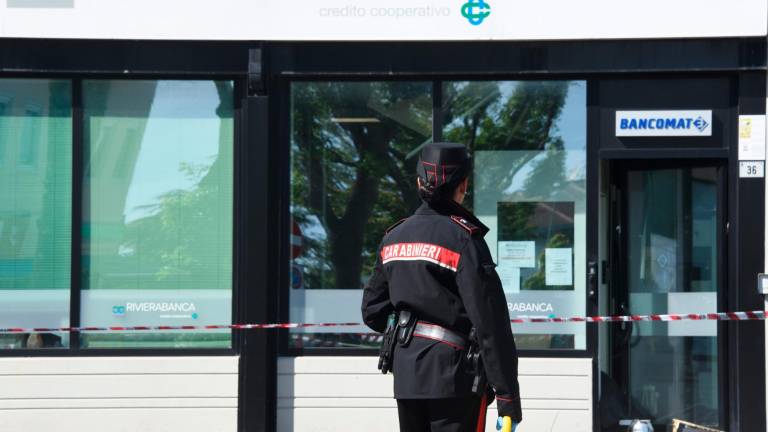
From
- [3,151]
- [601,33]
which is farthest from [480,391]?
[3,151]

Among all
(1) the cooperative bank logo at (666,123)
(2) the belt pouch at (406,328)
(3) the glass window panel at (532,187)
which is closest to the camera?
(2) the belt pouch at (406,328)

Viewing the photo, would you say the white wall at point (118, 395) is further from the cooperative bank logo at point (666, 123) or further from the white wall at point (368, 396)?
the cooperative bank logo at point (666, 123)

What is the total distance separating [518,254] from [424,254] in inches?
159

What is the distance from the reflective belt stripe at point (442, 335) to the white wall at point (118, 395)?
13.0 feet

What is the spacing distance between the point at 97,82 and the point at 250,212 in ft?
5.54

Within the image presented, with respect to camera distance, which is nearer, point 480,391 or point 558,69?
point 480,391

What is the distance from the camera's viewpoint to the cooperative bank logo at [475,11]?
789cm

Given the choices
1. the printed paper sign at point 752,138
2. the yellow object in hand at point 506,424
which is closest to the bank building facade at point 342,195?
the printed paper sign at point 752,138

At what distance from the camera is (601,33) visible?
7859 mm

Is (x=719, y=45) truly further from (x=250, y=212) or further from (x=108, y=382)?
(x=108, y=382)

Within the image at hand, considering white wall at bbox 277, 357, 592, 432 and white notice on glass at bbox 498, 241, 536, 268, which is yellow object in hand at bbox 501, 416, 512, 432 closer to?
white wall at bbox 277, 357, 592, 432

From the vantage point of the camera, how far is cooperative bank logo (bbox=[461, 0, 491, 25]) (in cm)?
789

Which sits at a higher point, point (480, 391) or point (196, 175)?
point (196, 175)

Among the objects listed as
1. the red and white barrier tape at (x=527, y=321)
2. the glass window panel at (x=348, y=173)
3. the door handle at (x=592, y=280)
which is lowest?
the red and white barrier tape at (x=527, y=321)
